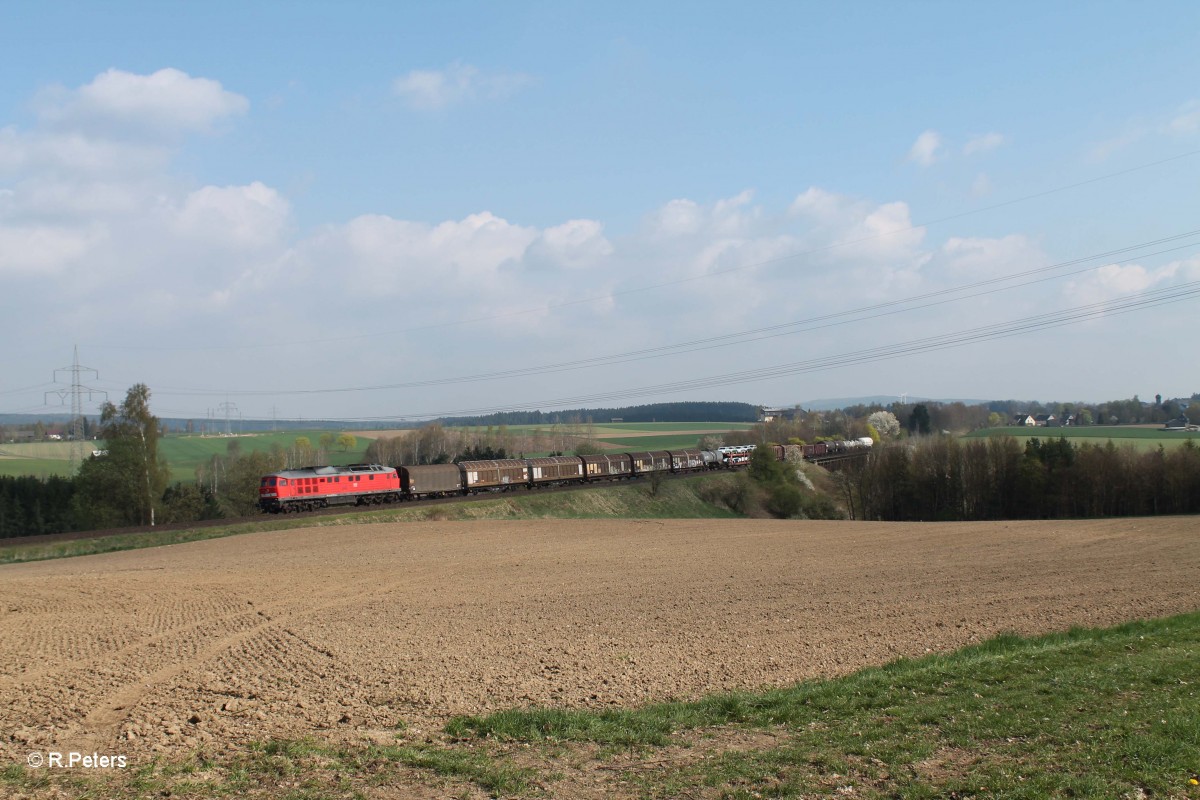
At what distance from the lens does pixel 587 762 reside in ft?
30.7

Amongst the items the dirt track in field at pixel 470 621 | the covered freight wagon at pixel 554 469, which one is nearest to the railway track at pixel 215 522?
the covered freight wagon at pixel 554 469

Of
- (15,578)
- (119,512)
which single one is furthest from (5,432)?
(15,578)

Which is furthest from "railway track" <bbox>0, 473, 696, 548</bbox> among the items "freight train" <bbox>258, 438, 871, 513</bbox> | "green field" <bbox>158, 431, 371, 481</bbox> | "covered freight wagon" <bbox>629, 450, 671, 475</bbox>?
"green field" <bbox>158, 431, 371, 481</bbox>

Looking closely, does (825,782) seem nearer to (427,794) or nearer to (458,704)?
(427,794)

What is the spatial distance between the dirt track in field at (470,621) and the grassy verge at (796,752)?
1.37 meters

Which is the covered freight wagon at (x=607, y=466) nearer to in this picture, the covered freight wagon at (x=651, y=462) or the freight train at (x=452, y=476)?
the freight train at (x=452, y=476)

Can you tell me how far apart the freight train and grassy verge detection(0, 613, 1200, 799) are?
1881 inches

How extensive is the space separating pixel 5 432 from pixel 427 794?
175 m

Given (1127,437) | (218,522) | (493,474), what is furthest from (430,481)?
(1127,437)

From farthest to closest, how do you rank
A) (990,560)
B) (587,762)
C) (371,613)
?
(990,560)
(371,613)
(587,762)

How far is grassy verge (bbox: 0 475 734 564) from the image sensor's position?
40.5m

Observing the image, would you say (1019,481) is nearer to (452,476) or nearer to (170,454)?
(452,476)

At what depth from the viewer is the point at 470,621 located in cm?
1998

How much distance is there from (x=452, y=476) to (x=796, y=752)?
5778cm
